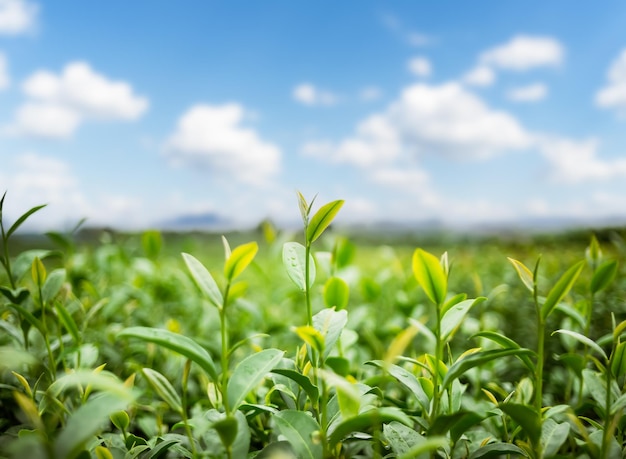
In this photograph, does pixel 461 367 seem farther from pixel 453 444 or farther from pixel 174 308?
pixel 174 308

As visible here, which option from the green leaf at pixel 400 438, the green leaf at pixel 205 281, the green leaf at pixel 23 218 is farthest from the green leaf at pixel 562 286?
the green leaf at pixel 23 218

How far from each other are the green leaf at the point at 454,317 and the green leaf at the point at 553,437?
0.23 meters

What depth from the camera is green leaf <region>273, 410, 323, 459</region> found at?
65 cm

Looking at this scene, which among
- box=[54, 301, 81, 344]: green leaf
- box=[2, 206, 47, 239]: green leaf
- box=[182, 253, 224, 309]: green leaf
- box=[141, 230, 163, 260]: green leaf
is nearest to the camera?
box=[182, 253, 224, 309]: green leaf

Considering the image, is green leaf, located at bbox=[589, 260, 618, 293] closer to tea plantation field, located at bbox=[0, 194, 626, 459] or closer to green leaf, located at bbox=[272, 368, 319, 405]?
tea plantation field, located at bbox=[0, 194, 626, 459]

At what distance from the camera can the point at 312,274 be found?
86cm

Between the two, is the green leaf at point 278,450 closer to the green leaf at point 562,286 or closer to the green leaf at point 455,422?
the green leaf at point 455,422

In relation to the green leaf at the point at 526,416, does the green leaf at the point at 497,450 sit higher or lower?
lower

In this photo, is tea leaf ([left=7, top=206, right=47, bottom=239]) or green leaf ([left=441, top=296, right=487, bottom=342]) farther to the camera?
tea leaf ([left=7, top=206, right=47, bottom=239])

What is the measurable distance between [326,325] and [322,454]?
0.63 feet

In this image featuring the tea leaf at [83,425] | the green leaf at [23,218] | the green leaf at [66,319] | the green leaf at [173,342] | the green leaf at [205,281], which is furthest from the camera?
the green leaf at [66,319]

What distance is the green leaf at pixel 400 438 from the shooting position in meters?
0.69

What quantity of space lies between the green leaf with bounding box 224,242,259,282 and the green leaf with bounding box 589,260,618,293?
0.74 metres

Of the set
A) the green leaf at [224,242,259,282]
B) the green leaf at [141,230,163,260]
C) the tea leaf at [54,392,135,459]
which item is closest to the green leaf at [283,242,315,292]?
the green leaf at [224,242,259,282]
